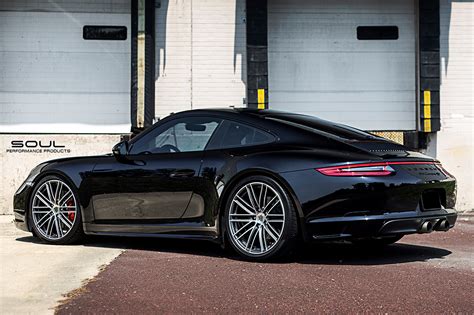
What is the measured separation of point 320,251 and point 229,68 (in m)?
7.81

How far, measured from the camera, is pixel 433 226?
5.72 m

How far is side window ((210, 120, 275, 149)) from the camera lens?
6109mm

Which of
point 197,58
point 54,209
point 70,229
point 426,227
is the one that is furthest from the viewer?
point 197,58

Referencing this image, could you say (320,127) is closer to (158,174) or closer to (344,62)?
(158,174)

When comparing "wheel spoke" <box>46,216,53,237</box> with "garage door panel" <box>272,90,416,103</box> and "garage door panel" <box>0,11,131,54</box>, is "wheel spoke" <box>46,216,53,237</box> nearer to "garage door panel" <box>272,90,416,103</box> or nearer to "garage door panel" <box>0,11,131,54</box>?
"garage door panel" <box>0,11,131,54</box>

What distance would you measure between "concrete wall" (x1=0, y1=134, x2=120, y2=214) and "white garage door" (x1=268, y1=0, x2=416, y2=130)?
3266mm

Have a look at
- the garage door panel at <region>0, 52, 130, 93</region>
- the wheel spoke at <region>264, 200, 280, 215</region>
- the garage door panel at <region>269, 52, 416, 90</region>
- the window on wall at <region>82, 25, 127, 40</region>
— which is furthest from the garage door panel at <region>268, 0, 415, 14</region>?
the wheel spoke at <region>264, 200, 280, 215</region>

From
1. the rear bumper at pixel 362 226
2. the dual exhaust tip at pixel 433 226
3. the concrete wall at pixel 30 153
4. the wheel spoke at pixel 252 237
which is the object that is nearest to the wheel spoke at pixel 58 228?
the wheel spoke at pixel 252 237

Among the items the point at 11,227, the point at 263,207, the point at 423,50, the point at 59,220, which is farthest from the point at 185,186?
the point at 423,50

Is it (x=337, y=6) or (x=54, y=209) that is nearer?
(x=54, y=209)

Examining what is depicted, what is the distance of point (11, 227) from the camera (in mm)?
9703

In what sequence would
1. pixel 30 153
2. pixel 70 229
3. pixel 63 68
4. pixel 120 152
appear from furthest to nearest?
pixel 63 68
pixel 30 153
pixel 70 229
pixel 120 152

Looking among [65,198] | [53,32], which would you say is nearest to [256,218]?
[65,198]

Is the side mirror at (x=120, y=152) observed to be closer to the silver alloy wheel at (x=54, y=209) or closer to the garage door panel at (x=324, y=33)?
the silver alloy wheel at (x=54, y=209)
